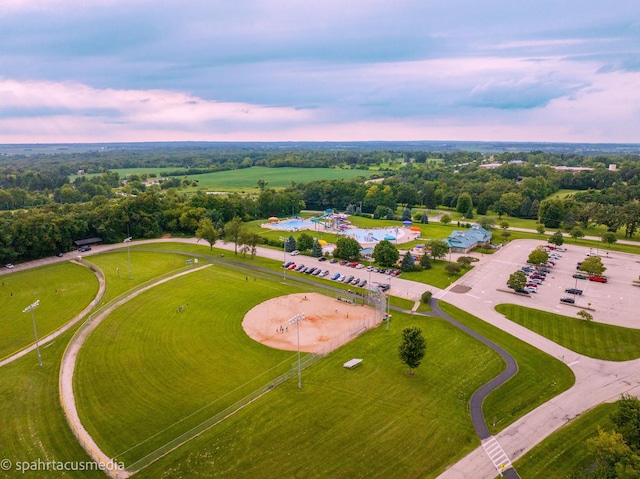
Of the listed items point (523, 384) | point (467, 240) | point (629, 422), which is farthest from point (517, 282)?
point (629, 422)

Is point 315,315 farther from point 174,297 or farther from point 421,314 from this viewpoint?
point 174,297

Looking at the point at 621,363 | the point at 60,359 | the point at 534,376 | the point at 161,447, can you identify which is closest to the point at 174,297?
the point at 60,359

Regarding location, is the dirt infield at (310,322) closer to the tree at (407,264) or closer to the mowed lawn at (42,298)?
the tree at (407,264)

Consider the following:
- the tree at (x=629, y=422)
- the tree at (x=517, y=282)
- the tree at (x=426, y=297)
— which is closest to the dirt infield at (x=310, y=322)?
the tree at (x=426, y=297)

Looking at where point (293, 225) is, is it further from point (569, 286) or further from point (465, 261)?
point (569, 286)

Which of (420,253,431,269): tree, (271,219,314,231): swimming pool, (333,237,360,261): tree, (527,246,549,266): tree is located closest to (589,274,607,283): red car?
(527,246,549,266): tree

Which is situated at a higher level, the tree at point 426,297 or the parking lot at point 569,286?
the tree at point 426,297

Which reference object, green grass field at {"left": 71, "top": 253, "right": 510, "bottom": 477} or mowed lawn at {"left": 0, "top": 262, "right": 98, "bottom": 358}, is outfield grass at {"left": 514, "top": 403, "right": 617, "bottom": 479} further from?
mowed lawn at {"left": 0, "top": 262, "right": 98, "bottom": 358}
